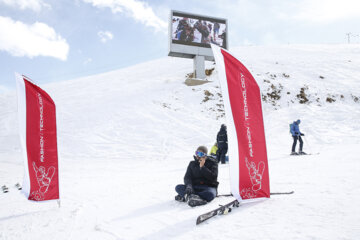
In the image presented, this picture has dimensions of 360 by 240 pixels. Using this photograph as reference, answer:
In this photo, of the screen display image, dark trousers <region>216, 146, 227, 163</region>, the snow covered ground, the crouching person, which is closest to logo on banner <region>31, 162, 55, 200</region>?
the snow covered ground

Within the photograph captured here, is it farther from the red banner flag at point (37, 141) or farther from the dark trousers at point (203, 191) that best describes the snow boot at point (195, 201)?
the red banner flag at point (37, 141)

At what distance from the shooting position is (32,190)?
5180 millimetres

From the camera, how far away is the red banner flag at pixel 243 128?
12.9ft

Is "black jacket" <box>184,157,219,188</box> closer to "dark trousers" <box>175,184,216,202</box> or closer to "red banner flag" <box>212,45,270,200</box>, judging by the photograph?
"dark trousers" <box>175,184,216,202</box>

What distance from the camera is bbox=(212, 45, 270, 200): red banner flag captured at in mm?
3932

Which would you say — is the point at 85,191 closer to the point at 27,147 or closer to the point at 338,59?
the point at 27,147

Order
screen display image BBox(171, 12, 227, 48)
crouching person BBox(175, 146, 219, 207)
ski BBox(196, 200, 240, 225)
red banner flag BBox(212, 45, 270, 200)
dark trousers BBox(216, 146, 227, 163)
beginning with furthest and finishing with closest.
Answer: screen display image BBox(171, 12, 227, 48)
dark trousers BBox(216, 146, 227, 163)
crouching person BBox(175, 146, 219, 207)
red banner flag BBox(212, 45, 270, 200)
ski BBox(196, 200, 240, 225)

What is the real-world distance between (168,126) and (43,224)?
13037 millimetres

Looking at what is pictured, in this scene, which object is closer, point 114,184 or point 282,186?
point 282,186

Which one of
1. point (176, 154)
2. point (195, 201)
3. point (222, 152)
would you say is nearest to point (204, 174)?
point (195, 201)

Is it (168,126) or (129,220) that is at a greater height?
(168,126)

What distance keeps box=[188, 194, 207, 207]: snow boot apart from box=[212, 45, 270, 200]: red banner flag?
72cm

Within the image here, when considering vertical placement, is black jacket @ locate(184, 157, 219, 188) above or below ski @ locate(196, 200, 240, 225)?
above

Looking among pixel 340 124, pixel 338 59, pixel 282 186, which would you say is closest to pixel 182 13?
pixel 340 124
